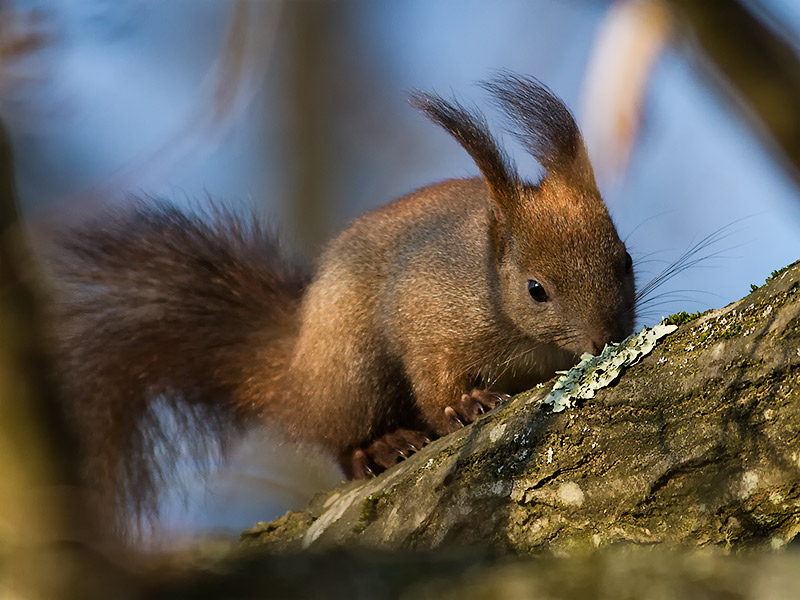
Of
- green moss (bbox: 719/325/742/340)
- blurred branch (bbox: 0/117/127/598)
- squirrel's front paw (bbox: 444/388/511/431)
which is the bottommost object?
squirrel's front paw (bbox: 444/388/511/431)

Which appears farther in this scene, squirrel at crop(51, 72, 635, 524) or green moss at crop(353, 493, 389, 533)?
squirrel at crop(51, 72, 635, 524)

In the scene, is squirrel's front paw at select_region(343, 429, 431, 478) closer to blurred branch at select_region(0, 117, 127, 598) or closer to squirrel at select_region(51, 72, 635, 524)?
squirrel at select_region(51, 72, 635, 524)

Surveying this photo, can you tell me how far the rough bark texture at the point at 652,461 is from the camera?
86.2 inches

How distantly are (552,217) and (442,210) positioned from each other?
0.78 metres

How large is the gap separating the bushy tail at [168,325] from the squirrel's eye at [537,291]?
128 centimetres

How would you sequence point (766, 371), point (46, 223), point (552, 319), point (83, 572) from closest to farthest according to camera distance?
point (83, 572) < point (766, 371) < point (46, 223) < point (552, 319)

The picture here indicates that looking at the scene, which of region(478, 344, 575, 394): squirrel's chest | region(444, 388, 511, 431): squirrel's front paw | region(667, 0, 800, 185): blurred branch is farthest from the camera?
region(478, 344, 575, 394): squirrel's chest

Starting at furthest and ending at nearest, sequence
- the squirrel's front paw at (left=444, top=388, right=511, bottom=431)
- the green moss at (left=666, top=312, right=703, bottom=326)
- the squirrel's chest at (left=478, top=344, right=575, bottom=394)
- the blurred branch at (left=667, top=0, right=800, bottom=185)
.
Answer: the squirrel's chest at (left=478, top=344, right=575, bottom=394) < the squirrel's front paw at (left=444, top=388, right=511, bottom=431) < the blurred branch at (left=667, top=0, right=800, bottom=185) < the green moss at (left=666, top=312, right=703, bottom=326)

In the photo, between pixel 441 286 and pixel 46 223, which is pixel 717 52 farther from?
pixel 46 223

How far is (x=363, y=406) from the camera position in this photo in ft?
14.3

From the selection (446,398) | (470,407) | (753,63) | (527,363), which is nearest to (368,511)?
(470,407)

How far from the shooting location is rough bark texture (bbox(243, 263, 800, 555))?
2.19 metres

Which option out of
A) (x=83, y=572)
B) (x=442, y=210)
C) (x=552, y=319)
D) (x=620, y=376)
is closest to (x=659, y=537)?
(x=620, y=376)

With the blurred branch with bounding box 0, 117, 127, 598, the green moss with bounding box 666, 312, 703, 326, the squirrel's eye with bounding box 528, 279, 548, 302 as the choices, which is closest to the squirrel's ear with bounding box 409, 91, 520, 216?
the squirrel's eye with bounding box 528, 279, 548, 302
